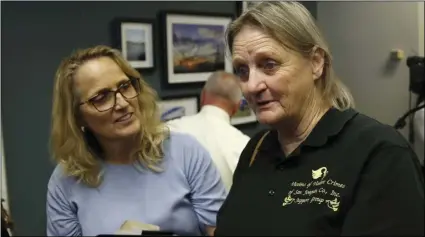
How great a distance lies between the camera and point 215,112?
2174 mm

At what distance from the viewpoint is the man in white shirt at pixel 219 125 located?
1936 mm

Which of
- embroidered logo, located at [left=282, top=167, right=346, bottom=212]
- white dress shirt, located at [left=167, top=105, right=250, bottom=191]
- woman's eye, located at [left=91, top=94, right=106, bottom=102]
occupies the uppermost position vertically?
woman's eye, located at [left=91, top=94, right=106, bottom=102]

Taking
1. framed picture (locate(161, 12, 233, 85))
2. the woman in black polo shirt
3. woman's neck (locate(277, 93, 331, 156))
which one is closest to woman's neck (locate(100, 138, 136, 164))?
the woman in black polo shirt

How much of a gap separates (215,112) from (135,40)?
0.53 meters

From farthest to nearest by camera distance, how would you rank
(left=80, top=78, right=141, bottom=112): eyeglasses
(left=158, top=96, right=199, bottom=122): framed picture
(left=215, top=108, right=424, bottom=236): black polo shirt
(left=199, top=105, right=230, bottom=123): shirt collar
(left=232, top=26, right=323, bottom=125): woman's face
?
(left=158, top=96, right=199, bottom=122): framed picture
(left=199, top=105, right=230, bottom=123): shirt collar
(left=80, top=78, right=141, bottom=112): eyeglasses
(left=232, top=26, right=323, bottom=125): woman's face
(left=215, top=108, right=424, bottom=236): black polo shirt

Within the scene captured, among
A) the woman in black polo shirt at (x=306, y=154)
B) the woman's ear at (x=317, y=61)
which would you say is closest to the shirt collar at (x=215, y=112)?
the woman in black polo shirt at (x=306, y=154)

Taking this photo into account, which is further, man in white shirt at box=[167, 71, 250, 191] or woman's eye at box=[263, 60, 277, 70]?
man in white shirt at box=[167, 71, 250, 191]

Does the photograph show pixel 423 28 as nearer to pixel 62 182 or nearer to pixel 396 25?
pixel 396 25

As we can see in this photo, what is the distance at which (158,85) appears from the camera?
2.41 m

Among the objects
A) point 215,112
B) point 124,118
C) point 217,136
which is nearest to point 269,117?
point 124,118

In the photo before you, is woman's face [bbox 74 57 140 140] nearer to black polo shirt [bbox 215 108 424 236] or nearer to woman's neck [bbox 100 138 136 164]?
woman's neck [bbox 100 138 136 164]

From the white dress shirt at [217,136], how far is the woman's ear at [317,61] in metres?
1.03

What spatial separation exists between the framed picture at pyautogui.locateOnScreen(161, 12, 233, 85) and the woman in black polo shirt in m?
1.56

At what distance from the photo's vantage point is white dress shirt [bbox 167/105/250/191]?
193 centimetres
